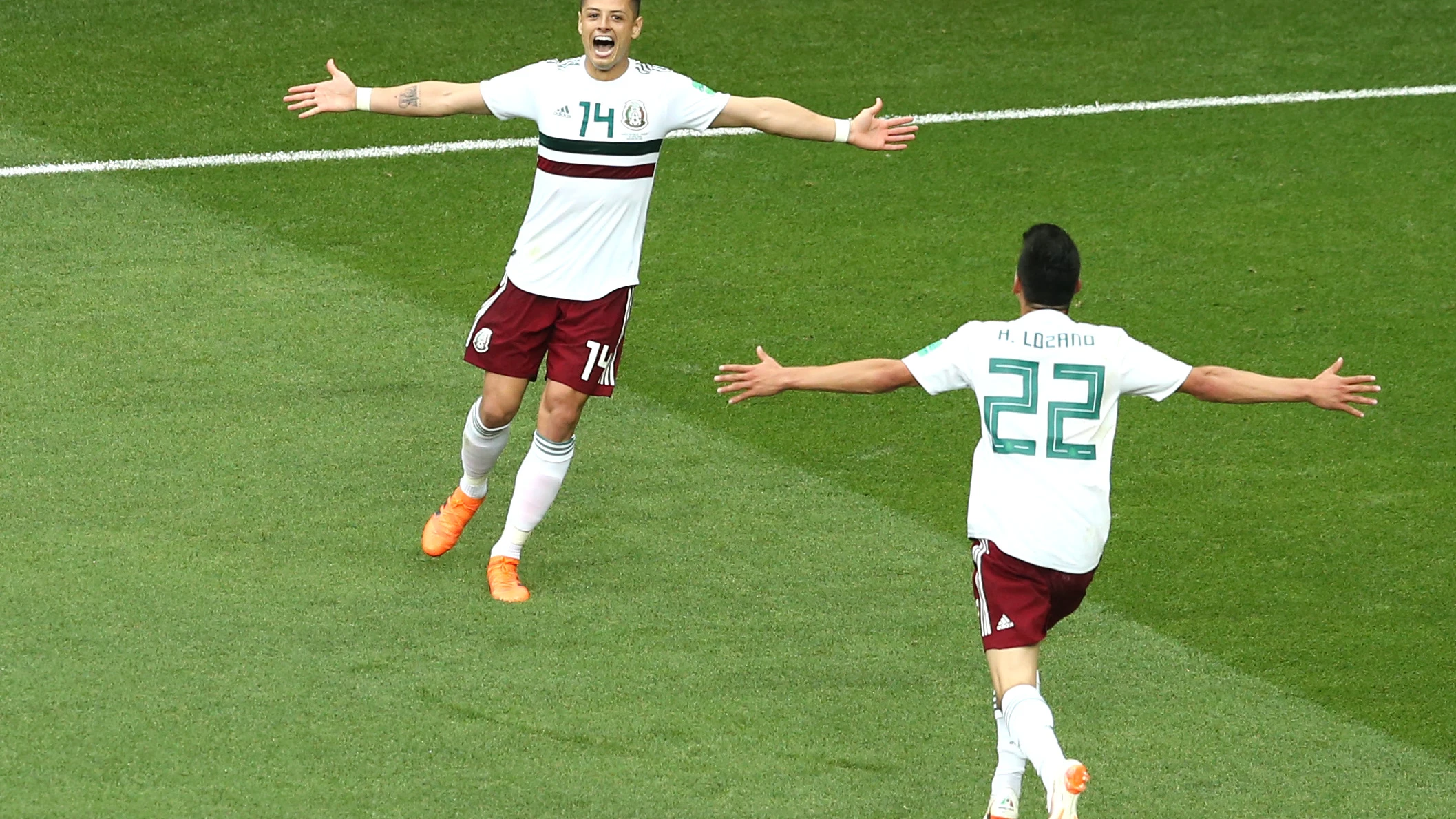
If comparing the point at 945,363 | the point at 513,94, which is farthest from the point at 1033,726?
the point at 513,94

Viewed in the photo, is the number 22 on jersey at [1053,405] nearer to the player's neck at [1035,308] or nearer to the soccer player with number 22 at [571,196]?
the player's neck at [1035,308]

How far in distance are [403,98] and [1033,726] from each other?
11.7 feet

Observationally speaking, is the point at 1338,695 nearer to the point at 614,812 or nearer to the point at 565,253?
the point at 614,812

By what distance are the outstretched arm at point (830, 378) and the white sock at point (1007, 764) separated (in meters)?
1.06

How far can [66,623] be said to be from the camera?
745 cm

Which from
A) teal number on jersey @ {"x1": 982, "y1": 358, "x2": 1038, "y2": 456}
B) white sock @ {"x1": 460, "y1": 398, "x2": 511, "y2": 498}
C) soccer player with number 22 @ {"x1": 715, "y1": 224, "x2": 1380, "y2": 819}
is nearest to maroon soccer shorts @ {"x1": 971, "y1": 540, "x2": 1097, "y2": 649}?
soccer player with number 22 @ {"x1": 715, "y1": 224, "x2": 1380, "y2": 819}

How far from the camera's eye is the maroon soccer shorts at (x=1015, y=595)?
20.0 feet

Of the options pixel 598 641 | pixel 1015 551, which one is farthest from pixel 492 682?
pixel 1015 551

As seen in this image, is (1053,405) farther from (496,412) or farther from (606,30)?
(496,412)

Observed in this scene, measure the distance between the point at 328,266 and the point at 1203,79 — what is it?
20.9ft

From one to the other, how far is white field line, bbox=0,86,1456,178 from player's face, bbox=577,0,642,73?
3.50m

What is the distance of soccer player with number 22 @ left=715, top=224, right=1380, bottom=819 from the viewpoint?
19.6 ft

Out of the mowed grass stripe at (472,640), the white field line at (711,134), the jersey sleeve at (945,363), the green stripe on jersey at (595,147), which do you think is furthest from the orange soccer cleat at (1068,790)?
the white field line at (711,134)

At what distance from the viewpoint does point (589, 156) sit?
7617 millimetres
